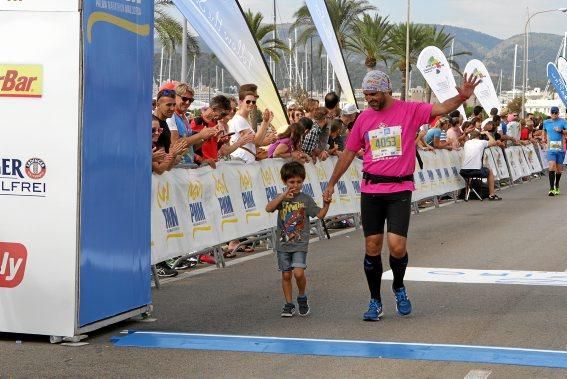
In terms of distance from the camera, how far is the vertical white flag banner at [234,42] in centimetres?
1656

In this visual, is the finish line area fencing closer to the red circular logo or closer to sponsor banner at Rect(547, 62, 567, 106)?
the red circular logo

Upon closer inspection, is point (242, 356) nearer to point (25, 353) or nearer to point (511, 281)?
point (25, 353)

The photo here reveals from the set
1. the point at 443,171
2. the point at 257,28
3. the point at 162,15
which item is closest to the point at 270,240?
the point at 443,171

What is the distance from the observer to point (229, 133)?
14.6m

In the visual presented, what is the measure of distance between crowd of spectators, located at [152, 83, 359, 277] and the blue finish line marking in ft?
11.8

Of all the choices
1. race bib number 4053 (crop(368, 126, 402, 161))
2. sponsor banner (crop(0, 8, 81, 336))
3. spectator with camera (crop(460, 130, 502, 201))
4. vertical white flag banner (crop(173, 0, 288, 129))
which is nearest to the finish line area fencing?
vertical white flag banner (crop(173, 0, 288, 129))

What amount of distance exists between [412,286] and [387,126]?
2426mm

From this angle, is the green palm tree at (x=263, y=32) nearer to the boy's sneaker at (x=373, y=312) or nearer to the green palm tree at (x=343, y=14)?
the green palm tree at (x=343, y=14)

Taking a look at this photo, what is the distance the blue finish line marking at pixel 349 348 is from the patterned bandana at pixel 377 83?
7.74ft

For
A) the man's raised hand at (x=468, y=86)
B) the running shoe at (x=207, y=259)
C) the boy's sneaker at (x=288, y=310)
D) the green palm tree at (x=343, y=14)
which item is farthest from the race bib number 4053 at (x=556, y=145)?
the green palm tree at (x=343, y=14)

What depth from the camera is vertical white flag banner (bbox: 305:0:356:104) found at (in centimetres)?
2320

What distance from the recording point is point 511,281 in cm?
1205

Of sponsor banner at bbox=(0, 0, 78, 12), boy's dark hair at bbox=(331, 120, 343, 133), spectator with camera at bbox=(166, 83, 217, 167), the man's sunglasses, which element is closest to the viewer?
sponsor banner at bbox=(0, 0, 78, 12)

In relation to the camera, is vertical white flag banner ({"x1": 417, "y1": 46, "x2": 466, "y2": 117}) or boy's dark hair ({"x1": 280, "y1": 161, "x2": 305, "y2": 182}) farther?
vertical white flag banner ({"x1": 417, "y1": 46, "x2": 466, "y2": 117})
